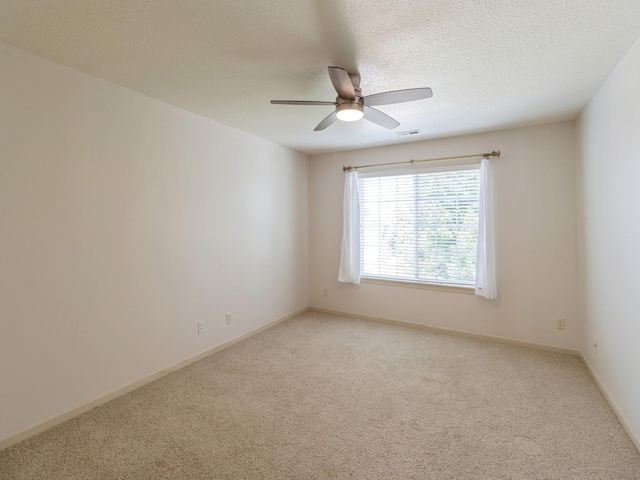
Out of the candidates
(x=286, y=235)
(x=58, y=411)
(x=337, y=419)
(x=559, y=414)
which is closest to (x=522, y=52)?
(x=559, y=414)

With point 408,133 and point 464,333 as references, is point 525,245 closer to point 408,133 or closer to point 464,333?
point 464,333

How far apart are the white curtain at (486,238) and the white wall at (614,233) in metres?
0.79

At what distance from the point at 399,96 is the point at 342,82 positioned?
41cm

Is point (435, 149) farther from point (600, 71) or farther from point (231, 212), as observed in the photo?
point (231, 212)

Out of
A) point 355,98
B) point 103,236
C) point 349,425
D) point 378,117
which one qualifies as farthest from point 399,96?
point 103,236

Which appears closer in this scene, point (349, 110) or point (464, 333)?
point (349, 110)

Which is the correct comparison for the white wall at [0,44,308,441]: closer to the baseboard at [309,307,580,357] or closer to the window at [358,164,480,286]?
the baseboard at [309,307,580,357]

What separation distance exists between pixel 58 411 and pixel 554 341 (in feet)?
14.5

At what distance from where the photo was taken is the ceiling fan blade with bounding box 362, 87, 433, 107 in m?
1.93

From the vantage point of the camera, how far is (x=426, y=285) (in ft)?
13.0

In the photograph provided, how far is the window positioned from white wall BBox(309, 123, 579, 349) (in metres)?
0.23

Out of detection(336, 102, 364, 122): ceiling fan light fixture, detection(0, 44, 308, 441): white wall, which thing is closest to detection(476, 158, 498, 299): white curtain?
detection(336, 102, 364, 122): ceiling fan light fixture

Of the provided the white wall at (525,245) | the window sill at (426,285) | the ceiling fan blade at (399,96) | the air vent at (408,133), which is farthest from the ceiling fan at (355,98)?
the window sill at (426,285)

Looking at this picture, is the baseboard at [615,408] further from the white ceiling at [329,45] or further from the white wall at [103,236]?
the white wall at [103,236]
